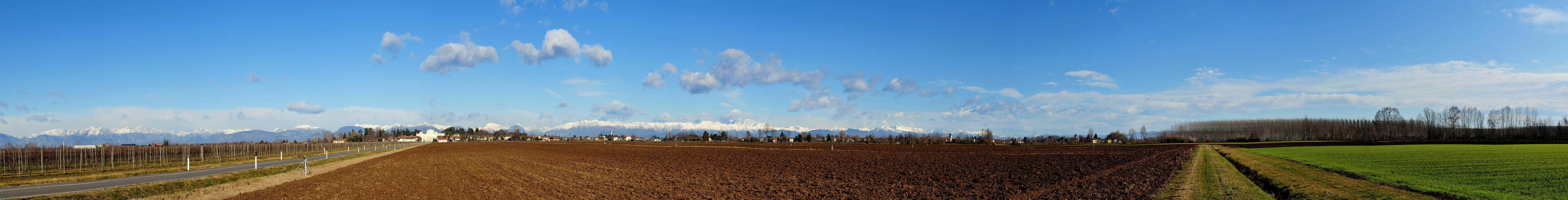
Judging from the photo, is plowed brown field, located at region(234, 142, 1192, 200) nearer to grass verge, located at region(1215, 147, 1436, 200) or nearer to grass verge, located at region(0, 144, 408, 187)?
grass verge, located at region(1215, 147, 1436, 200)

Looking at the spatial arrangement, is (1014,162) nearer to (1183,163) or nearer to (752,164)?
(1183,163)

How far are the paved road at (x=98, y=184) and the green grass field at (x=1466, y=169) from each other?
34.2 meters

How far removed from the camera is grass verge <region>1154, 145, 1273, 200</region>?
52.0 ft

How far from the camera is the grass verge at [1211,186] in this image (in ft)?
52.0

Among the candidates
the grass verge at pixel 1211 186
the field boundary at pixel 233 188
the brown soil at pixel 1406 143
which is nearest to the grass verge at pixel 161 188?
the field boundary at pixel 233 188

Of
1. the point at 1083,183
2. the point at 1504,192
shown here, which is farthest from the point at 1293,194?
the point at 1083,183

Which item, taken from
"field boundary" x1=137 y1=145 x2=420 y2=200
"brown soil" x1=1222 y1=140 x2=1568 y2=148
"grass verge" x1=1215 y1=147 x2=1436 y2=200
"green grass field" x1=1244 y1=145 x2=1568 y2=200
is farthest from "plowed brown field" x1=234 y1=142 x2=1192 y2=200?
"brown soil" x1=1222 y1=140 x2=1568 y2=148

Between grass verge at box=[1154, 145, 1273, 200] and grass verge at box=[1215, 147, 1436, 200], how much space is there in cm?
48

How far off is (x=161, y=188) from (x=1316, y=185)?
32404 mm

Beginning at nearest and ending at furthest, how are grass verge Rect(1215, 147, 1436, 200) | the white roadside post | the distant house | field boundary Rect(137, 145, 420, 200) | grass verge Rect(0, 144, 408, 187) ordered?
grass verge Rect(1215, 147, 1436, 200) → field boundary Rect(137, 145, 420, 200) → grass verge Rect(0, 144, 408, 187) → the white roadside post → the distant house

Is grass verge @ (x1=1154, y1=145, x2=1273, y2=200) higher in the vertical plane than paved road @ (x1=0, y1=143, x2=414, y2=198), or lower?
lower

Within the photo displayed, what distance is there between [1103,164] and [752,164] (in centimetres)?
1771

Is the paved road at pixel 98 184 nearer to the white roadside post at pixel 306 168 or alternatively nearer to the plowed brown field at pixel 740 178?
the white roadside post at pixel 306 168

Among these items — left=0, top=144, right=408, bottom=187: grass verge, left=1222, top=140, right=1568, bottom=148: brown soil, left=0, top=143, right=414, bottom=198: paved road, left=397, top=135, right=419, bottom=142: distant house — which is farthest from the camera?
left=397, top=135, right=419, bottom=142: distant house
